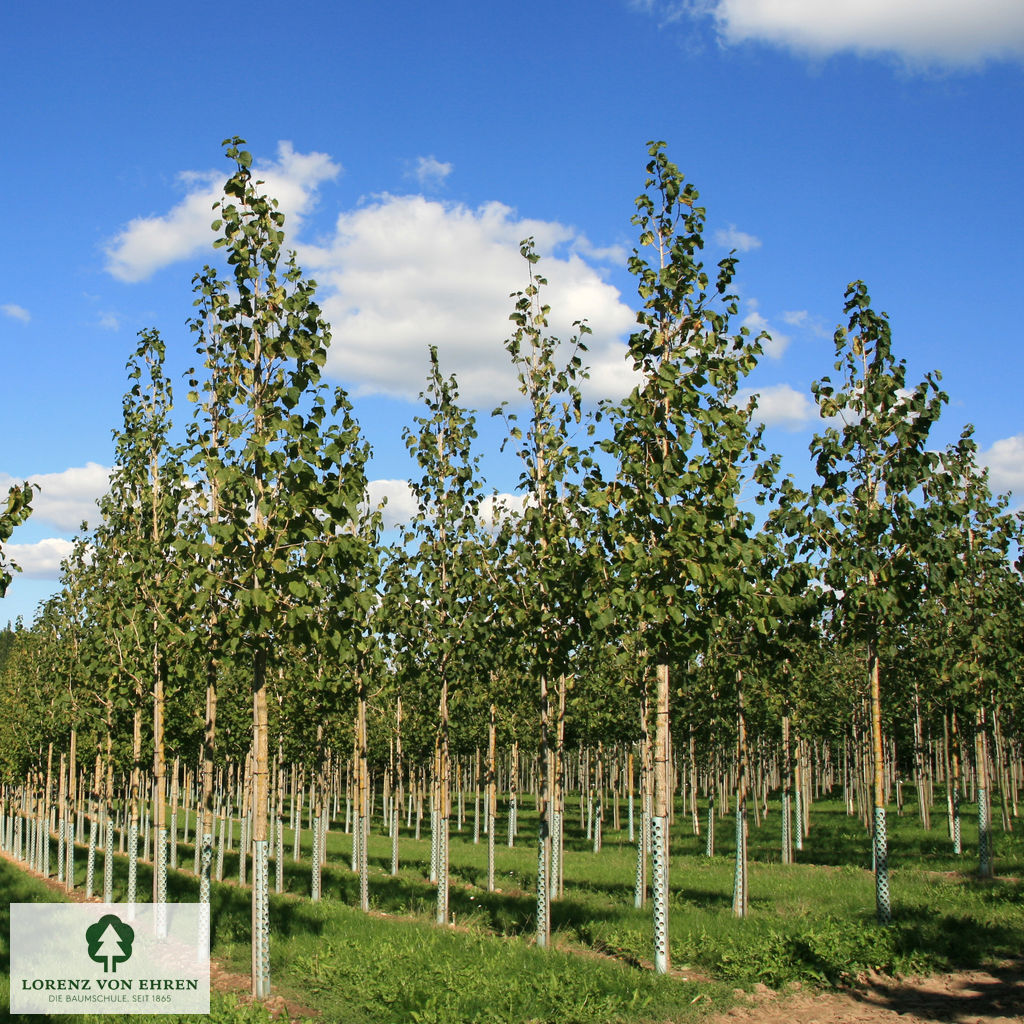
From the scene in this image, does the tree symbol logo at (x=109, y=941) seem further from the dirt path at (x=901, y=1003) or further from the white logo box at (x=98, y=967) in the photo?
the dirt path at (x=901, y=1003)

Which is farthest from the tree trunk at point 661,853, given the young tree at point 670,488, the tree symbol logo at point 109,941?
the tree symbol logo at point 109,941

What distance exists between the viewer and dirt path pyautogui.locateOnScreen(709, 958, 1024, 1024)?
35.9ft

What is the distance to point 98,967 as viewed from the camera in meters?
11.4

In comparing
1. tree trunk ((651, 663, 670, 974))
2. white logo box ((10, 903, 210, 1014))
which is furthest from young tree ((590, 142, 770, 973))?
white logo box ((10, 903, 210, 1014))

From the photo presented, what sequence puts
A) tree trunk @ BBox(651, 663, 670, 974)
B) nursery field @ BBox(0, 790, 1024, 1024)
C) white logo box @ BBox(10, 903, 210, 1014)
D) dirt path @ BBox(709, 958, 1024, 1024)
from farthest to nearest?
tree trunk @ BBox(651, 663, 670, 974)
dirt path @ BBox(709, 958, 1024, 1024)
nursery field @ BBox(0, 790, 1024, 1024)
white logo box @ BBox(10, 903, 210, 1014)

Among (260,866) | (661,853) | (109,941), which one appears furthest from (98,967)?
(661,853)

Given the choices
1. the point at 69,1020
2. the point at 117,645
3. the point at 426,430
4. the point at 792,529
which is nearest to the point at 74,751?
the point at 117,645

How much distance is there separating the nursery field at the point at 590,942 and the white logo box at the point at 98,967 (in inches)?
17.9

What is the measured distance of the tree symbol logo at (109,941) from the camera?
11.7 m

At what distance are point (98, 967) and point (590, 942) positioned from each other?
26.6 feet

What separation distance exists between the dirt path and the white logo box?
6.53 m

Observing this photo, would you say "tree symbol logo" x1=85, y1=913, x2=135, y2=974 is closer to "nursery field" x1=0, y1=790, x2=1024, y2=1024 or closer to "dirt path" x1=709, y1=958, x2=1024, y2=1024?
"nursery field" x1=0, y1=790, x2=1024, y2=1024

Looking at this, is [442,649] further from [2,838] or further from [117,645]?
[2,838]

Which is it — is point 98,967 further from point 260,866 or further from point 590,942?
point 590,942
